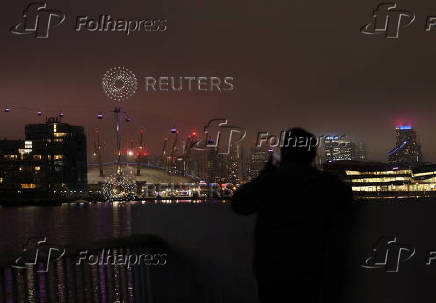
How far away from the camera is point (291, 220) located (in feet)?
11.2

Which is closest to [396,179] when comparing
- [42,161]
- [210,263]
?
[210,263]

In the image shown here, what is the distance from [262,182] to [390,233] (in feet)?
4.38

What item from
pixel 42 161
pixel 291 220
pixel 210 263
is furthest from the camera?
pixel 42 161

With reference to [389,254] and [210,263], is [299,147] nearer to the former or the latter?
[389,254]

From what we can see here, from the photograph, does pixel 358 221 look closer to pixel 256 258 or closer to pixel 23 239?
pixel 256 258

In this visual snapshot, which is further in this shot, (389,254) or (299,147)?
(389,254)

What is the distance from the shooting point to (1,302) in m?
3.98

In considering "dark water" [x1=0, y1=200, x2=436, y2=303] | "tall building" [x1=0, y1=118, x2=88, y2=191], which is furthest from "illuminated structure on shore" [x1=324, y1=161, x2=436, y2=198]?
"tall building" [x1=0, y1=118, x2=88, y2=191]

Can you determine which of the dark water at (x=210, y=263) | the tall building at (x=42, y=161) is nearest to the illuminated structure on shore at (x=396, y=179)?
the dark water at (x=210, y=263)

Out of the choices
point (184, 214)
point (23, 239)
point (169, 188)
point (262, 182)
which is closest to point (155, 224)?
point (184, 214)

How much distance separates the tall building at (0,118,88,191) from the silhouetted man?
182531 mm

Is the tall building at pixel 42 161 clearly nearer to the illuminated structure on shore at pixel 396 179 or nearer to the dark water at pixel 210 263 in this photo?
the illuminated structure on shore at pixel 396 179

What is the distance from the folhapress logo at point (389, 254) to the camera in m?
4.21

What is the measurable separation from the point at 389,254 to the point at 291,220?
4.00 feet
